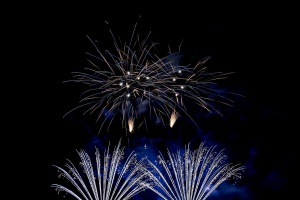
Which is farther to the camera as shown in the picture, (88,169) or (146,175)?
(146,175)

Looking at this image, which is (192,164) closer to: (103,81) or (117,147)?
(117,147)

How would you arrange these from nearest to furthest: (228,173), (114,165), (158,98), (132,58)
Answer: (132,58) → (158,98) → (114,165) → (228,173)

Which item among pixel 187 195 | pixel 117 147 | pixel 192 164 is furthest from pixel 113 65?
pixel 187 195

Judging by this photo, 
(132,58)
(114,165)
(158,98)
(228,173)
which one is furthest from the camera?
(228,173)

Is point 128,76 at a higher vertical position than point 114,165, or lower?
higher

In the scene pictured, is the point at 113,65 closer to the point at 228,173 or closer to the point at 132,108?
the point at 132,108

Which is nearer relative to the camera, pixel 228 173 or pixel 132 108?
pixel 132 108

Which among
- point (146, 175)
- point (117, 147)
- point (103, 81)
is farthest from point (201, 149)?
point (103, 81)

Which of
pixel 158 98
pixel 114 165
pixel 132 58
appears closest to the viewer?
pixel 132 58

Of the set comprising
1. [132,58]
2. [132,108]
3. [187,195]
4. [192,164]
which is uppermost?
[132,58]
